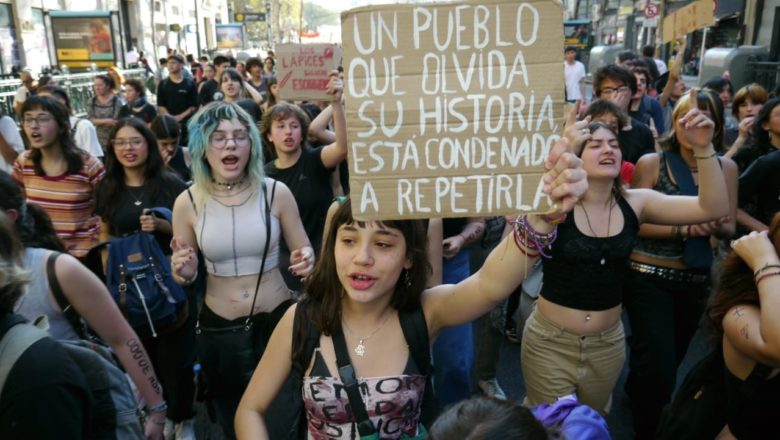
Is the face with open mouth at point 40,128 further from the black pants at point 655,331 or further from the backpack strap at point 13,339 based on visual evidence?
the black pants at point 655,331

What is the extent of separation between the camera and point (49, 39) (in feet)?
73.0

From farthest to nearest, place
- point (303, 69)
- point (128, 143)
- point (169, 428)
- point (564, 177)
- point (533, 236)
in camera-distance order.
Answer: point (303, 69) → point (128, 143) → point (169, 428) → point (533, 236) → point (564, 177)

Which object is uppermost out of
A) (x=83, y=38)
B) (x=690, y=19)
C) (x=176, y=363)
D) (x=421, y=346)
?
(x=83, y=38)

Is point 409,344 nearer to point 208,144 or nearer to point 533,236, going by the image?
point 533,236

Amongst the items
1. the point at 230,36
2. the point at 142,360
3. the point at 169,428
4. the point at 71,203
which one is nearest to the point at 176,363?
the point at 169,428

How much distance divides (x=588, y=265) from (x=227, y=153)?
1.84 meters

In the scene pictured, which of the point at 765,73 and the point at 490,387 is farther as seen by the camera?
the point at 765,73

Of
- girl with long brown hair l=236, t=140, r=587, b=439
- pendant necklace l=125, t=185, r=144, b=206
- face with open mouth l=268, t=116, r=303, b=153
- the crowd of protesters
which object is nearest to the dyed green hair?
the crowd of protesters

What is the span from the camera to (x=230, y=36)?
137ft

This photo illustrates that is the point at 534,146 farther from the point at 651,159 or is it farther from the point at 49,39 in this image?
the point at 49,39

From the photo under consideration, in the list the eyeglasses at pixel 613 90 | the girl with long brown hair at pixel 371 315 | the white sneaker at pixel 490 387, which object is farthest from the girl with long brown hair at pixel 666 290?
the girl with long brown hair at pixel 371 315

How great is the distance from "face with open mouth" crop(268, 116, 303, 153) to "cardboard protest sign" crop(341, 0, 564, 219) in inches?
94.6

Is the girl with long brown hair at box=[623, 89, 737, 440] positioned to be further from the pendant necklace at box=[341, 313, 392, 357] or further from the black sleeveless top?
the pendant necklace at box=[341, 313, 392, 357]

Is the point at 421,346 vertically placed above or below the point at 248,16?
below
